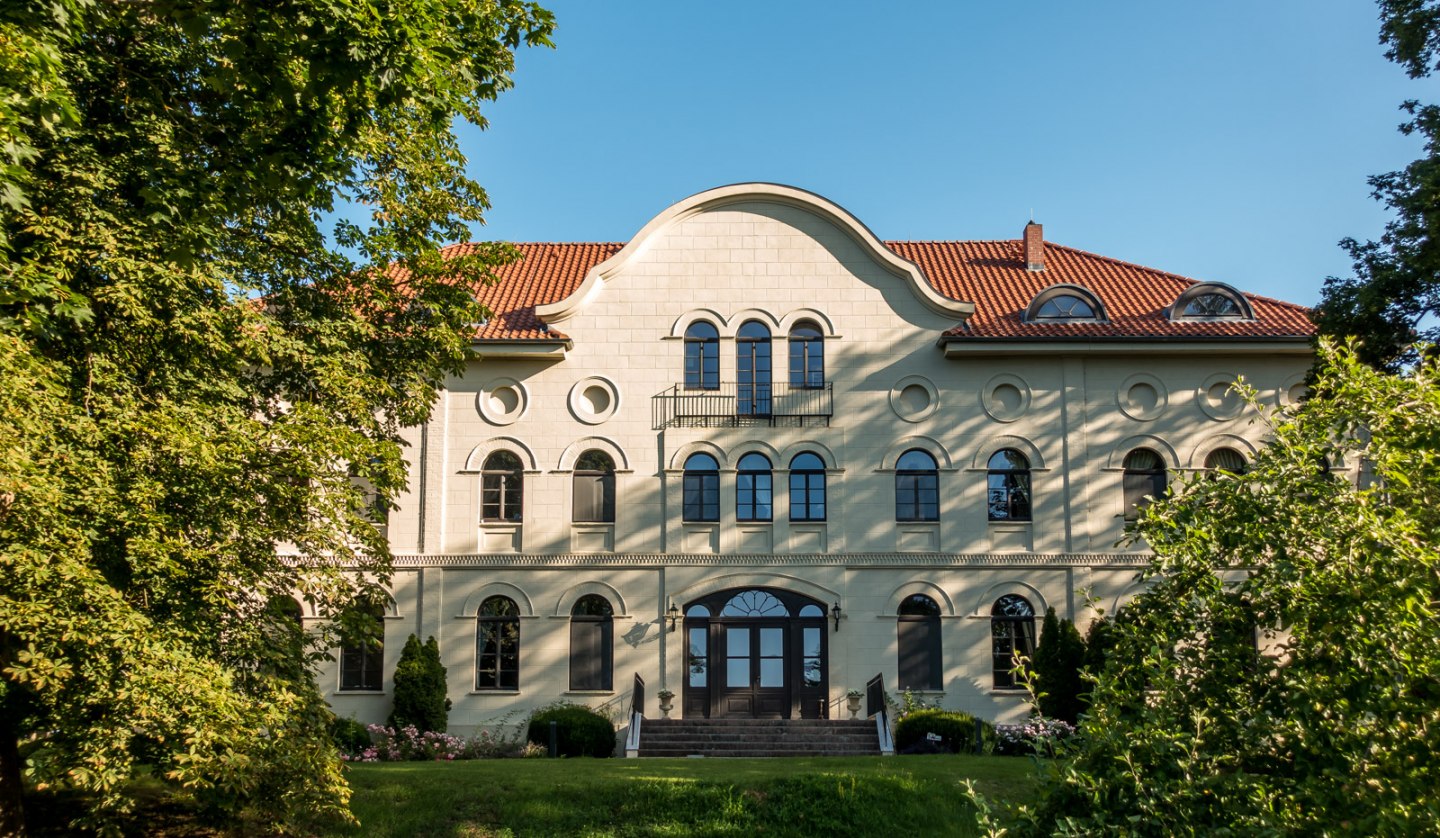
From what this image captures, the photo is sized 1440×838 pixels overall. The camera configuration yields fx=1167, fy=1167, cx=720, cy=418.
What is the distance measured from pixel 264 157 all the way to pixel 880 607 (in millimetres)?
17689

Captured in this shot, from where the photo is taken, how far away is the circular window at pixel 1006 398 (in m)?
26.5

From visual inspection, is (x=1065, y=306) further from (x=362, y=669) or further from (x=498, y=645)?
(x=362, y=669)

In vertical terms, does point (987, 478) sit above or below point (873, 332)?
below

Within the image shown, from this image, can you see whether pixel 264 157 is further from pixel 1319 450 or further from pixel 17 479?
pixel 1319 450

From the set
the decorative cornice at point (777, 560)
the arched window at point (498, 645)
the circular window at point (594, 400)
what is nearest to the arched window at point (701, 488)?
the decorative cornice at point (777, 560)

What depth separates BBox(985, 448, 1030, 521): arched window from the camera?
2622 cm

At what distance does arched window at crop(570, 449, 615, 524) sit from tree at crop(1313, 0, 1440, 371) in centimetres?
1467

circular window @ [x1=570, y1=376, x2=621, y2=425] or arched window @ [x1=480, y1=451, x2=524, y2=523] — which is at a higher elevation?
circular window @ [x1=570, y1=376, x2=621, y2=425]

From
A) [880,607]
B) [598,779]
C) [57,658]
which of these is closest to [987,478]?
[880,607]

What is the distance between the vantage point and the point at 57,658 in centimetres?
1217

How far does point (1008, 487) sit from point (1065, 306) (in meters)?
4.46

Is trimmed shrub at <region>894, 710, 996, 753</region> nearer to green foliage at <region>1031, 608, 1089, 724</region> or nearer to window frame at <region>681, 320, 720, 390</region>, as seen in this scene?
green foliage at <region>1031, 608, 1089, 724</region>

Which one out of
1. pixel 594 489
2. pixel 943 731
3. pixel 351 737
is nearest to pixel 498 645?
pixel 351 737

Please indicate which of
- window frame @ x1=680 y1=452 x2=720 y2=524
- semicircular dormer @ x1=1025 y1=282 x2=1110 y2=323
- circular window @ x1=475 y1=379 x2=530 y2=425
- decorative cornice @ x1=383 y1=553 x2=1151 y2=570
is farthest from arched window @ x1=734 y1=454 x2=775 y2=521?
semicircular dormer @ x1=1025 y1=282 x2=1110 y2=323
